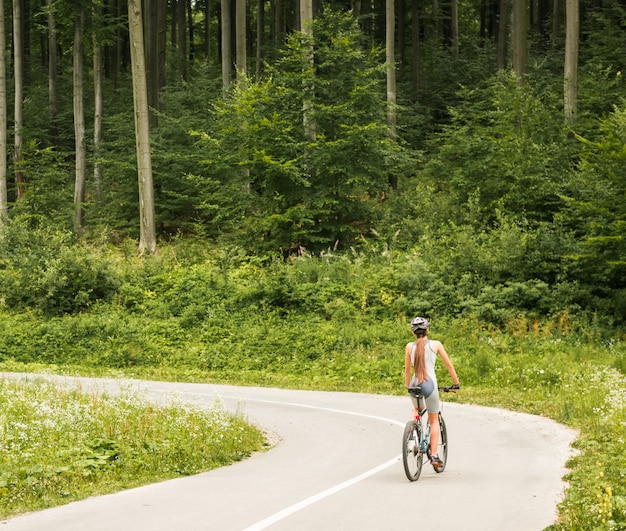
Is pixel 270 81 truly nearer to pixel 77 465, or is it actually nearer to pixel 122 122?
pixel 122 122

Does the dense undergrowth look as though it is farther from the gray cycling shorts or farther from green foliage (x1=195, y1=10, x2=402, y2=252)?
the gray cycling shorts

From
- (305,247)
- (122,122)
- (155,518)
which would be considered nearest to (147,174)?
(305,247)

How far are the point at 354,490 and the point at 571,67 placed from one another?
960 inches

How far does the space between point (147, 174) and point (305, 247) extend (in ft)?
23.3

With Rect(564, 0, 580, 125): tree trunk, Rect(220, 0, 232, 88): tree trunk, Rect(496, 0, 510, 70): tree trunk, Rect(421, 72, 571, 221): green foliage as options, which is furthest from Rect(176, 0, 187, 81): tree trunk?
Rect(564, 0, 580, 125): tree trunk

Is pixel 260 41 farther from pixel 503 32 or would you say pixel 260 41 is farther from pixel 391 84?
pixel 391 84

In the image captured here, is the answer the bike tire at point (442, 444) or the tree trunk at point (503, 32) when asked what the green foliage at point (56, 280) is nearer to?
the bike tire at point (442, 444)

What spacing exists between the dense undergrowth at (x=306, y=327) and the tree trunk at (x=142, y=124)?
243cm

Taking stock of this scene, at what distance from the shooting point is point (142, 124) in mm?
Answer: 31266

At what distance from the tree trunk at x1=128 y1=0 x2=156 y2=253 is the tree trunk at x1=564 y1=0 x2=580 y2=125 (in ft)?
49.3

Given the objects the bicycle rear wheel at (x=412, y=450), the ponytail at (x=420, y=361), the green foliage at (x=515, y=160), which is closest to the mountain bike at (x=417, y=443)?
the bicycle rear wheel at (x=412, y=450)

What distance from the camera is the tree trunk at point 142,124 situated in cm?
3097

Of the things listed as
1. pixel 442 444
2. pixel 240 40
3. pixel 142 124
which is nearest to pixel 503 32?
pixel 240 40

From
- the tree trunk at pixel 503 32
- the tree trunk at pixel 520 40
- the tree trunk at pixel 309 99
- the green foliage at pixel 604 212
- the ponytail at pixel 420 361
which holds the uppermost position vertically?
the tree trunk at pixel 503 32
